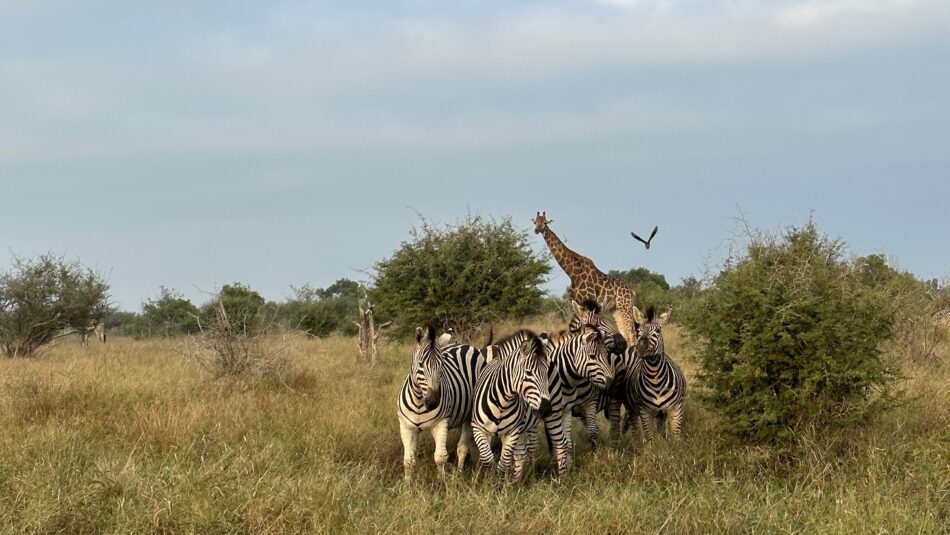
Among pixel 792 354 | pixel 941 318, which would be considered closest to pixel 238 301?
pixel 941 318

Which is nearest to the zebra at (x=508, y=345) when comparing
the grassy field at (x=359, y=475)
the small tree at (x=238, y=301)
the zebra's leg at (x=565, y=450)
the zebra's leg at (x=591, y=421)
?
the zebra's leg at (x=565, y=450)

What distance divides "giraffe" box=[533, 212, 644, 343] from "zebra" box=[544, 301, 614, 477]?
551cm

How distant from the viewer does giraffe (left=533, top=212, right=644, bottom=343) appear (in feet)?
48.4

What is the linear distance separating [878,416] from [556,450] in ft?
9.72

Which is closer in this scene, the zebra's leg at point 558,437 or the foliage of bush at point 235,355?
the zebra's leg at point 558,437

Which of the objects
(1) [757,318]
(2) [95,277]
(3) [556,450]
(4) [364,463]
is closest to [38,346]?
(2) [95,277]

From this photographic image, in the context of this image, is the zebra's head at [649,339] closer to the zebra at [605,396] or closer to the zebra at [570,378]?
the zebra at [605,396]

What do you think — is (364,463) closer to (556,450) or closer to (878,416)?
(556,450)

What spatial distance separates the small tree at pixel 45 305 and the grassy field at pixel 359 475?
8.47 meters

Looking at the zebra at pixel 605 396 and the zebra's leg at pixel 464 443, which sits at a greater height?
the zebra at pixel 605 396

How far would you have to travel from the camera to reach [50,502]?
565 centimetres

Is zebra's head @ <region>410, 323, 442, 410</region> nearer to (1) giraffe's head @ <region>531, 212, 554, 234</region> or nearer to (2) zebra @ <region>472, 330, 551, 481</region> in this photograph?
(2) zebra @ <region>472, 330, 551, 481</region>

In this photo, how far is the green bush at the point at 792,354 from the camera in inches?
291

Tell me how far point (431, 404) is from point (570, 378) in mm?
1509
